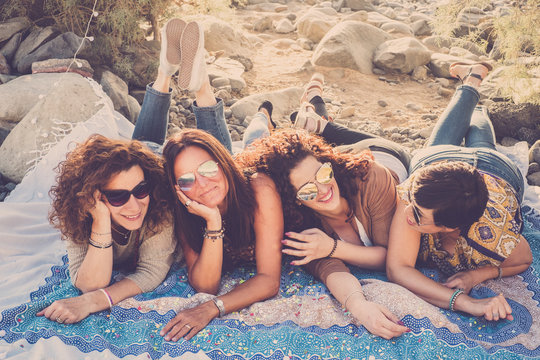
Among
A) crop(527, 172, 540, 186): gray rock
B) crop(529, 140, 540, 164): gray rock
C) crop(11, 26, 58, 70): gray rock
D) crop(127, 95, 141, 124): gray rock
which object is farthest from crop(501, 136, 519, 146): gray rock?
crop(11, 26, 58, 70): gray rock

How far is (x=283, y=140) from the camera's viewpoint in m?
3.54

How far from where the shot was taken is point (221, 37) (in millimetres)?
9508

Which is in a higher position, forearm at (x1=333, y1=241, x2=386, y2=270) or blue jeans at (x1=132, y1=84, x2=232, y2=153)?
blue jeans at (x1=132, y1=84, x2=232, y2=153)

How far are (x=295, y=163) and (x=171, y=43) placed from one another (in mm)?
2177

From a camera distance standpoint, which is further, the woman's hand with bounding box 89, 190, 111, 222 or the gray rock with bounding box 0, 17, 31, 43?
the gray rock with bounding box 0, 17, 31, 43

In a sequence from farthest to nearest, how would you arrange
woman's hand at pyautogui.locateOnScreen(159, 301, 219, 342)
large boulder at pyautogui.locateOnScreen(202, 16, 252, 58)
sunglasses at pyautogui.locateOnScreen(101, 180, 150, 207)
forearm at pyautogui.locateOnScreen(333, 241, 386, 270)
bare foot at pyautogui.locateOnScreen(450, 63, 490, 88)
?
large boulder at pyautogui.locateOnScreen(202, 16, 252, 58), bare foot at pyautogui.locateOnScreen(450, 63, 490, 88), forearm at pyautogui.locateOnScreen(333, 241, 386, 270), sunglasses at pyautogui.locateOnScreen(101, 180, 150, 207), woman's hand at pyautogui.locateOnScreen(159, 301, 219, 342)

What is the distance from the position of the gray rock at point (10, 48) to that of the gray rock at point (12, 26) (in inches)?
3.0

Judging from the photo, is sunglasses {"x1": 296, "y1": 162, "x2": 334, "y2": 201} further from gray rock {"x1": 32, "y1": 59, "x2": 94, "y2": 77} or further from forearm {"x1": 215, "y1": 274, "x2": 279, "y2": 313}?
gray rock {"x1": 32, "y1": 59, "x2": 94, "y2": 77}

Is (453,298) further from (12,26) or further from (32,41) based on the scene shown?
(12,26)

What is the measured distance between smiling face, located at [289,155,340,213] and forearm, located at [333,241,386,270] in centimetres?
35

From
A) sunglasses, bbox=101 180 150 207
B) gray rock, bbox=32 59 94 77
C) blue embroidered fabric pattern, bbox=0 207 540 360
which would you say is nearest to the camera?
blue embroidered fabric pattern, bbox=0 207 540 360

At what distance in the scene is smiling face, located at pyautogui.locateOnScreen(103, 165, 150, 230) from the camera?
122 inches

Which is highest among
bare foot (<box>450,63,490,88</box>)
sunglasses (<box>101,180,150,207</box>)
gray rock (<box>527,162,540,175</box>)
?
bare foot (<box>450,63,490,88</box>)

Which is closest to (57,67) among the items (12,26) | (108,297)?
(12,26)
